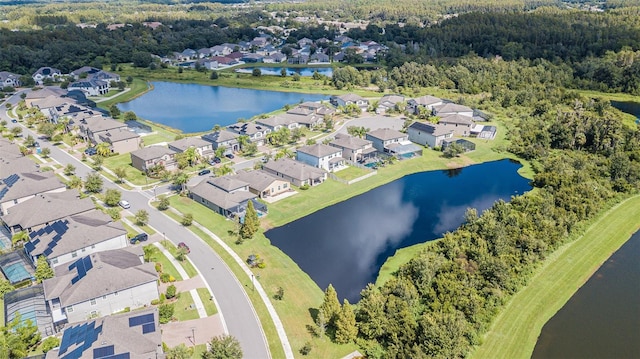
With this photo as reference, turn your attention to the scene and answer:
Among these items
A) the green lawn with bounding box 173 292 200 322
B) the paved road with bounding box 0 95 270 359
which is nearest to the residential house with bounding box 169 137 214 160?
the paved road with bounding box 0 95 270 359

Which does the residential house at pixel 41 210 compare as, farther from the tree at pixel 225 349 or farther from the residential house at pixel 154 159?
the tree at pixel 225 349

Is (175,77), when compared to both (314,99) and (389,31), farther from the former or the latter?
(389,31)

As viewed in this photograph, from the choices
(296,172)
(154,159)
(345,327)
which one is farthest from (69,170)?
(345,327)

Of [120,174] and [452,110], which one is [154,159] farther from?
[452,110]

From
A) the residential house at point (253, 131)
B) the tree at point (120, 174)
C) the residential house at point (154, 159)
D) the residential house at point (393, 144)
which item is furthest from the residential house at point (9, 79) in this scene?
the residential house at point (393, 144)

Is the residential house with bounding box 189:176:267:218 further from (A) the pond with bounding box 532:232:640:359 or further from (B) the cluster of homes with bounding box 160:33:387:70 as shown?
(B) the cluster of homes with bounding box 160:33:387:70

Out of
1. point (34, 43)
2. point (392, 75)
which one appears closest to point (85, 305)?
point (392, 75)
